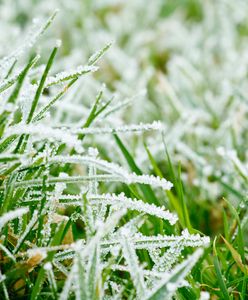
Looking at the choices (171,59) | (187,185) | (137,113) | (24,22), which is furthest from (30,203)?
(24,22)

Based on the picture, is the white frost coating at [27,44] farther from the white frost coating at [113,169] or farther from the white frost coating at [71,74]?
the white frost coating at [113,169]

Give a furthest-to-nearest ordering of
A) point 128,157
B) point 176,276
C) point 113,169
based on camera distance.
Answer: point 128,157, point 113,169, point 176,276

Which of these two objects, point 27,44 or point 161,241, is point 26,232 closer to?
point 161,241

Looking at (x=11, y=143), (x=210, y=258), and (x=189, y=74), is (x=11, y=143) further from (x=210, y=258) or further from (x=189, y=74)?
(x=189, y=74)

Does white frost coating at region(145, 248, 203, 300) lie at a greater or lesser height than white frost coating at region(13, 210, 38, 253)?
lesser

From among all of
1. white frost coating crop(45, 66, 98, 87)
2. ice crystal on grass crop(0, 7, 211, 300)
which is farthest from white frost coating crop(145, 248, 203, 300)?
white frost coating crop(45, 66, 98, 87)

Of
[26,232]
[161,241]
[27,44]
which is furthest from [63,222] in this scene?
[27,44]

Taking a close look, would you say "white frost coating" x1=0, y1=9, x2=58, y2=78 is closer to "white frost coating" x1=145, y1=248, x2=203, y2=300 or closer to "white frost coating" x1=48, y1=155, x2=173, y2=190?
A: "white frost coating" x1=48, y1=155, x2=173, y2=190

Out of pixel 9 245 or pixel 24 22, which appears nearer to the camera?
pixel 9 245
